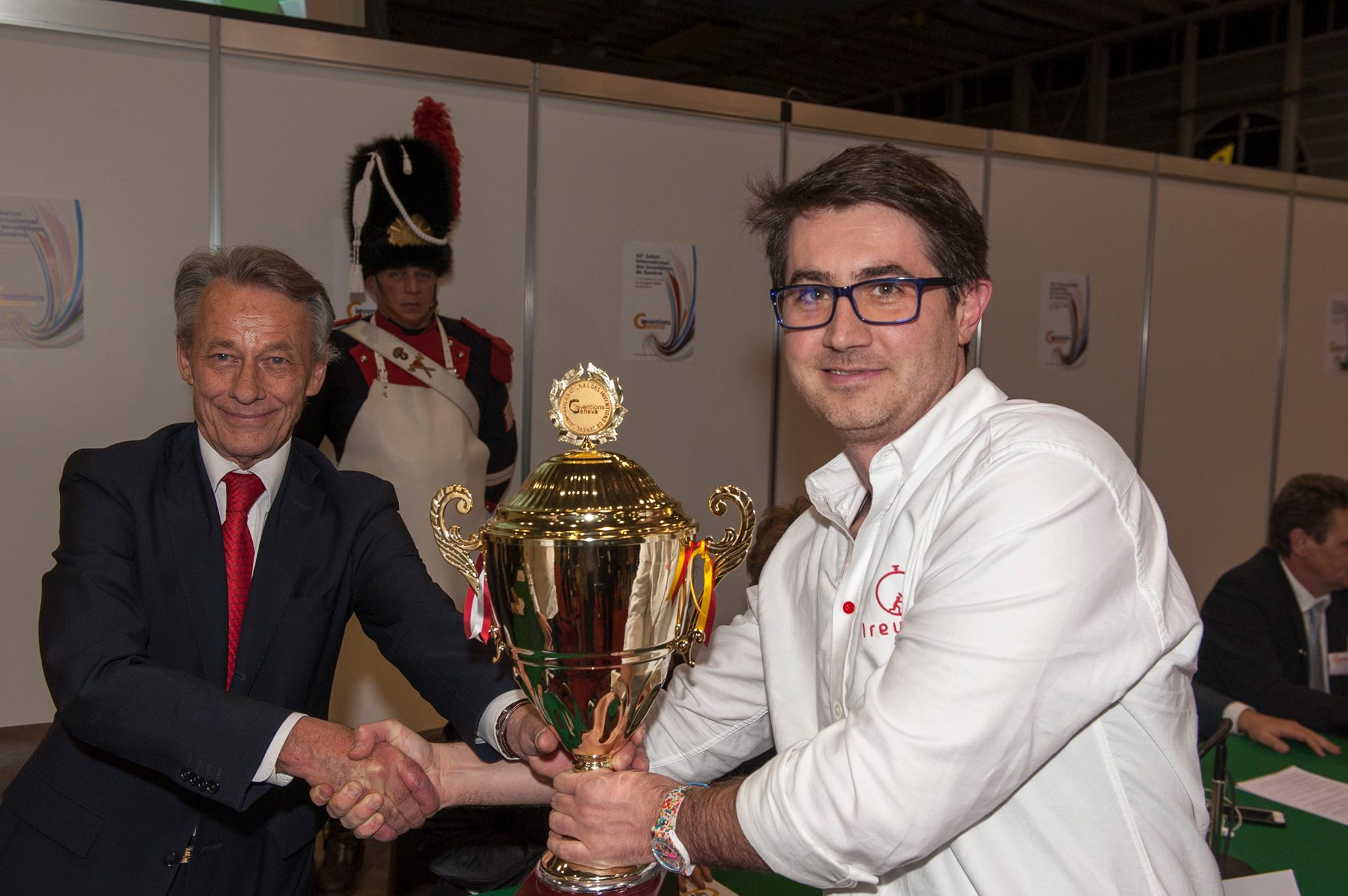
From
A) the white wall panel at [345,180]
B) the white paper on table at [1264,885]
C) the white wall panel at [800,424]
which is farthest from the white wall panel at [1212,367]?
the white paper on table at [1264,885]

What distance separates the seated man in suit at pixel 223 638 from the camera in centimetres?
148

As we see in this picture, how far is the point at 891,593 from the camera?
4.14 feet

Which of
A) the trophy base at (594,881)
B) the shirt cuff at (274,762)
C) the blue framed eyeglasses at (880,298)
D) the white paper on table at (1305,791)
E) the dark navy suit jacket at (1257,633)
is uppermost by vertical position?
the blue framed eyeglasses at (880,298)

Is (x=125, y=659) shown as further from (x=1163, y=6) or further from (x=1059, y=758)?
(x=1163, y=6)

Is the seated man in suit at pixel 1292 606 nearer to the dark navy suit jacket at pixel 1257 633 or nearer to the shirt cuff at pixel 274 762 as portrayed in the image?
the dark navy suit jacket at pixel 1257 633

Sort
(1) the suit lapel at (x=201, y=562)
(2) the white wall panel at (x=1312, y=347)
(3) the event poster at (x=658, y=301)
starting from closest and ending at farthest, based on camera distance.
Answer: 1. (1) the suit lapel at (x=201, y=562)
2. (3) the event poster at (x=658, y=301)
3. (2) the white wall panel at (x=1312, y=347)

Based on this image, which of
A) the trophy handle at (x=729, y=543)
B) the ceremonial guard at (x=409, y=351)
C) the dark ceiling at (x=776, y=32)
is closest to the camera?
the trophy handle at (x=729, y=543)

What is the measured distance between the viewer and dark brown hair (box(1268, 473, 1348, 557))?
9.95 ft

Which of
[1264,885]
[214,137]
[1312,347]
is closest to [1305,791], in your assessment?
[1264,885]

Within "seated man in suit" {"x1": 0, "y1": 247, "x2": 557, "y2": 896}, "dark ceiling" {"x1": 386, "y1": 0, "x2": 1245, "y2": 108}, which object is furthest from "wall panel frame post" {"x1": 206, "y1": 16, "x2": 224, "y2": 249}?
"dark ceiling" {"x1": 386, "y1": 0, "x2": 1245, "y2": 108}

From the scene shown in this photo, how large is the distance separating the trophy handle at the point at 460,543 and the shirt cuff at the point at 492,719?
1.28 ft

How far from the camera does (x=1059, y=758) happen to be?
3.83ft

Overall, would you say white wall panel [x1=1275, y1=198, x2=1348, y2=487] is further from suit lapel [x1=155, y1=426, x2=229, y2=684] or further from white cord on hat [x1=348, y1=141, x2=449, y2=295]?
suit lapel [x1=155, y1=426, x2=229, y2=684]

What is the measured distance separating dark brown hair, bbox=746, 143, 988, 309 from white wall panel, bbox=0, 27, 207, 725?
2.42 meters
